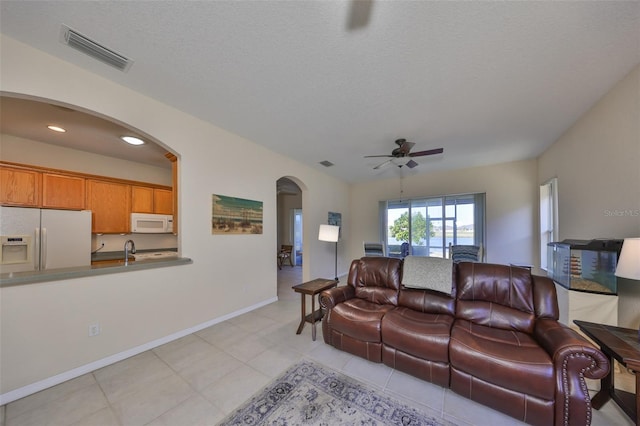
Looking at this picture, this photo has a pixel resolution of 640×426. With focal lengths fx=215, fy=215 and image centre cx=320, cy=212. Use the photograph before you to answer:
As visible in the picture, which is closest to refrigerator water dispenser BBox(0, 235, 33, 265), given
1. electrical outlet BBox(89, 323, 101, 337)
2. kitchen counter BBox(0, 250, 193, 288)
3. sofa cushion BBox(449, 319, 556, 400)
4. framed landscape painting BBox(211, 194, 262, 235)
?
kitchen counter BBox(0, 250, 193, 288)

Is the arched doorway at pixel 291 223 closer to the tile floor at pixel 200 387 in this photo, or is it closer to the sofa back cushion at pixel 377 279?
the sofa back cushion at pixel 377 279

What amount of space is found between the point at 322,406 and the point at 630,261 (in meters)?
2.55

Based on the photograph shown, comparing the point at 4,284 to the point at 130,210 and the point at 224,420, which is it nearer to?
the point at 224,420

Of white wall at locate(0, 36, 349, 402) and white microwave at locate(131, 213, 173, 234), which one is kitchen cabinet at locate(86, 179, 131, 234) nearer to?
white microwave at locate(131, 213, 173, 234)

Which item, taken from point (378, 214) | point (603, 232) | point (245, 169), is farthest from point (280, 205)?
point (603, 232)

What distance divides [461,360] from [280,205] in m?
7.84

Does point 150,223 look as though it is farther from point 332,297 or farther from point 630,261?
point 630,261

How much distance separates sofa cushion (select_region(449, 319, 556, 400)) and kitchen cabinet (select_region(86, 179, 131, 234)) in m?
5.18

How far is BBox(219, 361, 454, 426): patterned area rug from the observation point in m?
1.57

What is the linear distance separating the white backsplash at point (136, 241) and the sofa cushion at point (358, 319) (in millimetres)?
4203

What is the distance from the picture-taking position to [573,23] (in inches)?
60.8

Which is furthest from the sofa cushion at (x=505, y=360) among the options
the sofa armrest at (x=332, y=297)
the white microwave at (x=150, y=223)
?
the white microwave at (x=150, y=223)

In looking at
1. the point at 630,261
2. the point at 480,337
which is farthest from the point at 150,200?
the point at 630,261

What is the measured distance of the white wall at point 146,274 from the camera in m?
1.83
